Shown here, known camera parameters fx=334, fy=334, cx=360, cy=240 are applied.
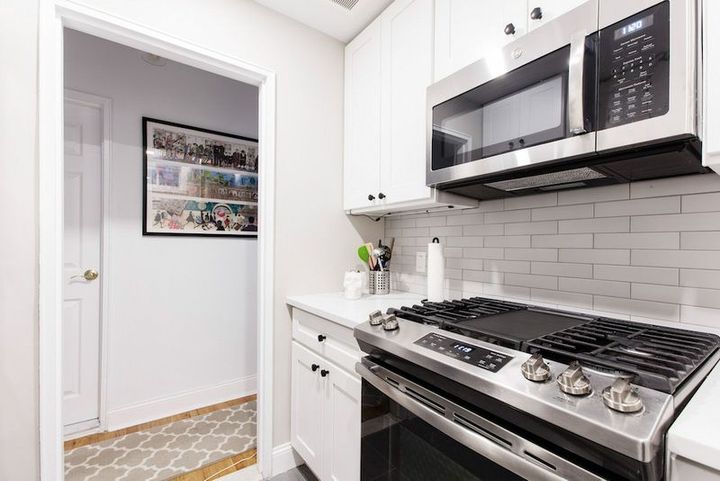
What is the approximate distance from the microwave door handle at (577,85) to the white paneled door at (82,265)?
259 cm

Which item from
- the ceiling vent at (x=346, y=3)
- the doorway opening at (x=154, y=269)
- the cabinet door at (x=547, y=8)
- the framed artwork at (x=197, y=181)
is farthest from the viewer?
the framed artwork at (x=197, y=181)

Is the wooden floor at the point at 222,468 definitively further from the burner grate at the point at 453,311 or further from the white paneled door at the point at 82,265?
the burner grate at the point at 453,311

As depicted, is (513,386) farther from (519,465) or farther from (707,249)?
(707,249)

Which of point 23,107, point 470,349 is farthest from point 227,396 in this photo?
point 470,349

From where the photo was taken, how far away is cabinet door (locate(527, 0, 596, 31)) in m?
1.00

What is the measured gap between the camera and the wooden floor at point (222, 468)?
1.73m

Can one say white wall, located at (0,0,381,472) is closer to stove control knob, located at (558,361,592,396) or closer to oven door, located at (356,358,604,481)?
oven door, located at (356,358,604,481)

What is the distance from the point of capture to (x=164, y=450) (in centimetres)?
195

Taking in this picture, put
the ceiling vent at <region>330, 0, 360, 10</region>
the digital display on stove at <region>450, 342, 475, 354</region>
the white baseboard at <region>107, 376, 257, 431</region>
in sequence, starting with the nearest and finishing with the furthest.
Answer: the digital display on stove at <region>450, 342, 475, 354</region> → the ceiling vent at <region>330, 0, 360, 10</region> → the white baseboard at <region>107, 376, 257, 431</region>

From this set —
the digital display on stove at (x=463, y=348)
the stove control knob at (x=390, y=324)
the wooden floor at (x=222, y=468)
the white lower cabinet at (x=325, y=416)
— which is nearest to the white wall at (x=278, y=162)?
the white lower cabinet at (x=325, y=416)

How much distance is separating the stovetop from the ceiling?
5.13 feet

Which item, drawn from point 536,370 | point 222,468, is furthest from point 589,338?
point 222,468

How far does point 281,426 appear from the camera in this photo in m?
1.81

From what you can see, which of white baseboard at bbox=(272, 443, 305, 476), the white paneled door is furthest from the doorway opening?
white baseboard at bbox=(272, 443, 305, 476)
